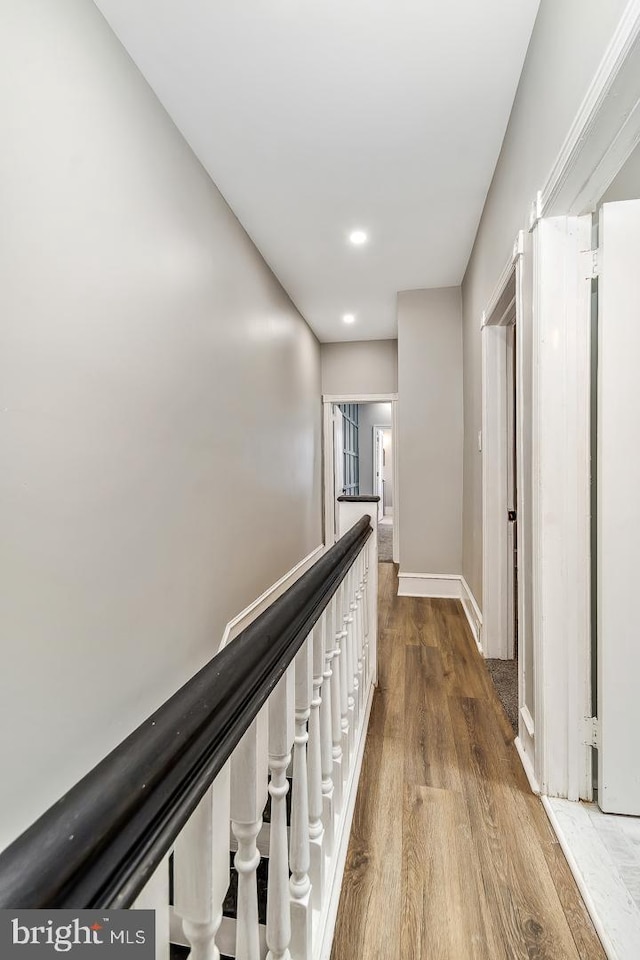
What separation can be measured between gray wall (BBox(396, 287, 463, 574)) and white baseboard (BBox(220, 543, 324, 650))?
1044 mm

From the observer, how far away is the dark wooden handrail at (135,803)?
11.1 inches

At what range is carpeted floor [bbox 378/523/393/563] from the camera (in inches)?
234

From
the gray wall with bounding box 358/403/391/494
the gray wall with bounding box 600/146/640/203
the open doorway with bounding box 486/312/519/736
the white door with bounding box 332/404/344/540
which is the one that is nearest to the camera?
the gray wall with bounding box 600/146/640/203

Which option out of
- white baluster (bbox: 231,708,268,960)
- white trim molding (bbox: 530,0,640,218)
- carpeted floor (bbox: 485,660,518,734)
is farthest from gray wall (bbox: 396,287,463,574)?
white baluster (bbox: 231,708,268,960)

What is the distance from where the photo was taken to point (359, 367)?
5570mm

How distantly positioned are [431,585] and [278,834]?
340 cm

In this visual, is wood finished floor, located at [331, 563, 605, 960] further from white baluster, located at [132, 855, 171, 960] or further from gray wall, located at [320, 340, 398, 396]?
gray wall, located at [320, 340, 398, 396]

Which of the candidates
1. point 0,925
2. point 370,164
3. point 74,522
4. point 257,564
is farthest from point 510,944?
point 370,164

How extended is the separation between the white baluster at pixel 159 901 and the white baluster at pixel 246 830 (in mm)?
196

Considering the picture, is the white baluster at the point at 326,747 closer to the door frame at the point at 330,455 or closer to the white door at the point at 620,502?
the white door at the point at 620,502

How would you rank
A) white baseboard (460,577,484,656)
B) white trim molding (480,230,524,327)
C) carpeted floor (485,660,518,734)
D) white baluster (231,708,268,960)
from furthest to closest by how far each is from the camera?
white baseboard (460,577,484,656) < carpeted floor (485,660,518,734) < white trim molding (480,230,524,327) < white baluster (231,708,268,960)

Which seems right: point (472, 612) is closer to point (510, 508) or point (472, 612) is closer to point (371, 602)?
point (510, 508)

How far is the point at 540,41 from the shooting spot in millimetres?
1535

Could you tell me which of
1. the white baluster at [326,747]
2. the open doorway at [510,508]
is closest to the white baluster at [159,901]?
the white baluster at [326,747]
